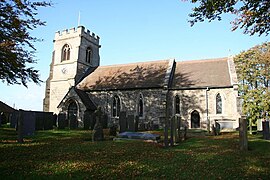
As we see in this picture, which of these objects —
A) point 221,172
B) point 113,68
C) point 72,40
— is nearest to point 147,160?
point 221,172

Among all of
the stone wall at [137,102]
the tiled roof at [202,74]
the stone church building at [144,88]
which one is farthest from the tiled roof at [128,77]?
the tiled roof at [202,74]

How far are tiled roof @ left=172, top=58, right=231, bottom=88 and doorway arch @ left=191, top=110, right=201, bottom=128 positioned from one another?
291cm

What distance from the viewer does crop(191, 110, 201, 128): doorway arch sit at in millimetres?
21734

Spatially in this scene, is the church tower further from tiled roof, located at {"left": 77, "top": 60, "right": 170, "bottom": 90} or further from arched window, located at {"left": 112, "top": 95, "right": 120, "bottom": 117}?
arched window, located at {"left": 112, "top": 95, "right": 120, "bottom": 117}

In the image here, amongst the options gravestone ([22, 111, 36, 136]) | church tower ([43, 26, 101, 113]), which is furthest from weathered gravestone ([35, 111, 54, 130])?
church tower ([43, 26, 101, 113])

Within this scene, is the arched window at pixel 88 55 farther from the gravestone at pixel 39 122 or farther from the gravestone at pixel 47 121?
the gravestone at pixel 39 122

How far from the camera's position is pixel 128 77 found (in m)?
25.8

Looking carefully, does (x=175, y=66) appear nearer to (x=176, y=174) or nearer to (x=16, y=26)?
(x=16, y=26)

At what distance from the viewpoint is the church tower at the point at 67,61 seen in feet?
93.4

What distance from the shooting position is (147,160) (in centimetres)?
650

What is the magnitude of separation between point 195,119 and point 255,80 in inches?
575

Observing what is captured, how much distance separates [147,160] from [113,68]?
76.1ft

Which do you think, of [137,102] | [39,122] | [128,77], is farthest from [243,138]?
[128,77]

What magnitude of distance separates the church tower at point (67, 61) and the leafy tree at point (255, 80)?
2278 centimetres
